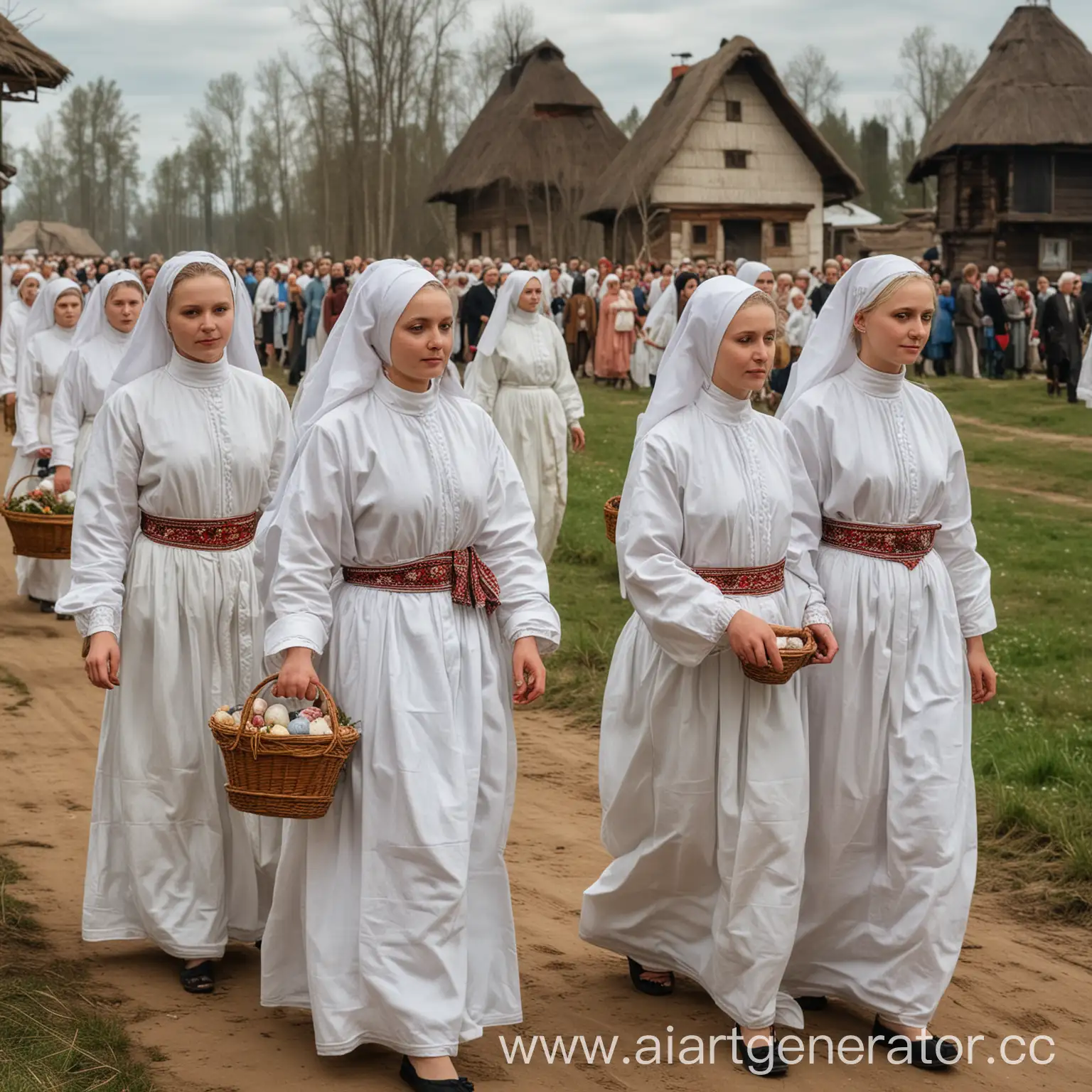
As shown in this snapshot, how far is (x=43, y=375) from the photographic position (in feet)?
36.0

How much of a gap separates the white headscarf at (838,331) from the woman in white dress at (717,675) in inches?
9.8

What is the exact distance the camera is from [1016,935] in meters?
5.77

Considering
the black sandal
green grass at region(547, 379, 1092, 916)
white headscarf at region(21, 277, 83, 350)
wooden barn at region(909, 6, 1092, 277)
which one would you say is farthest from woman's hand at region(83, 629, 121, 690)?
wooden barn at region(909, 6, 1092, 277)

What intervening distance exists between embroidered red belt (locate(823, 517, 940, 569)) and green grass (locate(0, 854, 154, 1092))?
2.42m

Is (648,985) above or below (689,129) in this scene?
below

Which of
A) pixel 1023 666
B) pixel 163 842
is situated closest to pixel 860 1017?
pixel 163 842

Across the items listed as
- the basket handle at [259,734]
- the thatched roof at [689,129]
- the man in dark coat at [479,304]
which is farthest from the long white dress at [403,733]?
the thatched roof at [689,129]

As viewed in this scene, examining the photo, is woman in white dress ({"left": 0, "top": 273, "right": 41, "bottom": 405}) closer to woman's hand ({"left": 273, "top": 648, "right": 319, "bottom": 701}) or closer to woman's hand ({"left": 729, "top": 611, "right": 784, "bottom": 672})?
woman's hand ({"left": 273, "top": 648, "right": 319, "bottom": 701})

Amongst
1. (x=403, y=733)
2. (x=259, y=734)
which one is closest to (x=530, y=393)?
(x=403, y=733)

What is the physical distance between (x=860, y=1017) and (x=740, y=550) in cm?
146

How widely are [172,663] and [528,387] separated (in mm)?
6227

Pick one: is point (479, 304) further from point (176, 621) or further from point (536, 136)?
point (536, 136)

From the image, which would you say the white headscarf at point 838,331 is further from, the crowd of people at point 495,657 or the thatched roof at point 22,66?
the thatched roof at point 22,66

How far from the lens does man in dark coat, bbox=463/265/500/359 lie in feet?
77.1
